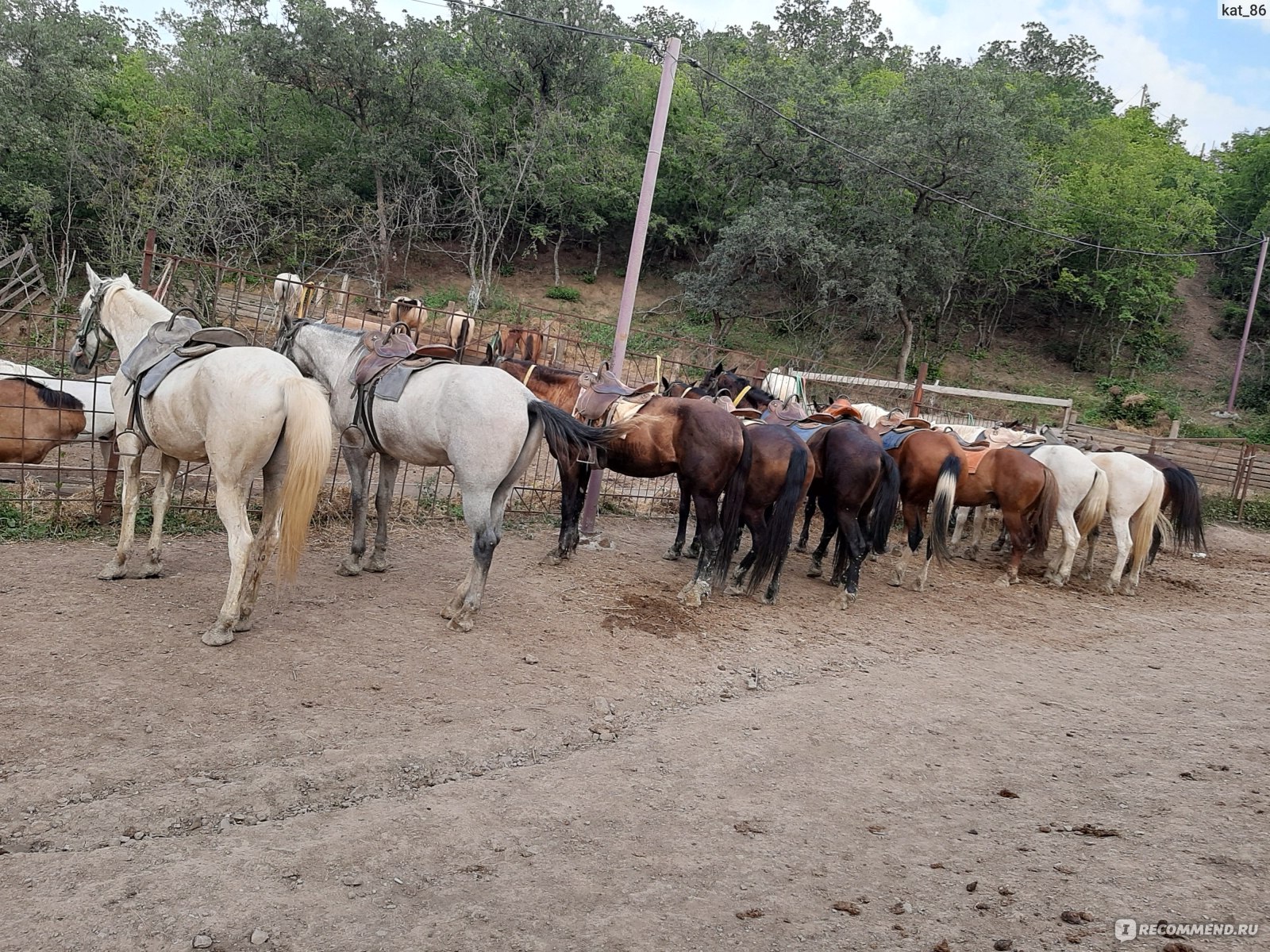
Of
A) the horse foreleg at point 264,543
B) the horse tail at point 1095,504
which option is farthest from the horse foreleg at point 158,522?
the horse tail at point 1095,504

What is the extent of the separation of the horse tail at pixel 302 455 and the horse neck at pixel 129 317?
5.46 ft

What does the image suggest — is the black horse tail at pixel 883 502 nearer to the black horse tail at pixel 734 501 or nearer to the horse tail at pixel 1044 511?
the black horse tail at pixel 734 501

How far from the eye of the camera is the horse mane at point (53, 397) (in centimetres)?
702

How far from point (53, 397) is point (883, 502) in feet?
27.0

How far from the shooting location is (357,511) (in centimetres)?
593

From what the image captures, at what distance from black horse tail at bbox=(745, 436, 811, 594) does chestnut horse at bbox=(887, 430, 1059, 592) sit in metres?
2.02

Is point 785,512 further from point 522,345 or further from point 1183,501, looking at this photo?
point 1183,501

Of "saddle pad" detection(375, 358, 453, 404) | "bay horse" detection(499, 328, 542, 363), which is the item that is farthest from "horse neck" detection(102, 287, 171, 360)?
"bay horse" detection(499, 328, 542, 363)

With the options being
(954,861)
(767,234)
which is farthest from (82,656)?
(767,234)

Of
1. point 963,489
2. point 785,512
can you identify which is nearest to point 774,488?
point 785,512

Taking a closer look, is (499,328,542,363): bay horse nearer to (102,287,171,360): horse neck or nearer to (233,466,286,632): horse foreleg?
(102,287,171,360): horse neck

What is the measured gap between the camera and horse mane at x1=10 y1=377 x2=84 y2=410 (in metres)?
7.02

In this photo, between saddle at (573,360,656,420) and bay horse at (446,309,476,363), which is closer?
saddle at (573,360,656,420)

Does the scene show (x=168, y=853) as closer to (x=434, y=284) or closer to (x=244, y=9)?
(x=434, y=284)
